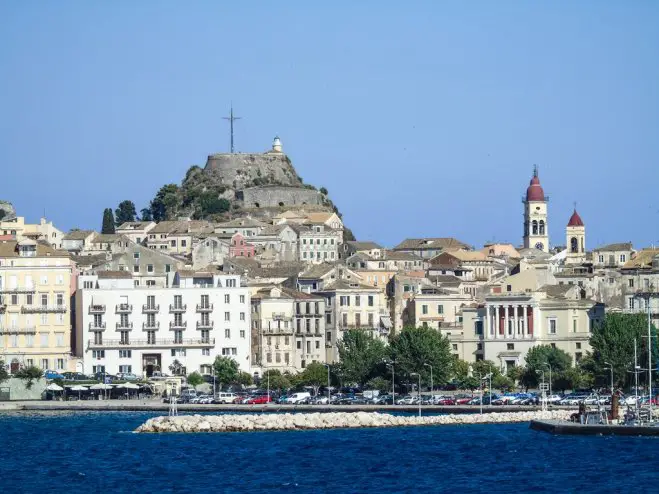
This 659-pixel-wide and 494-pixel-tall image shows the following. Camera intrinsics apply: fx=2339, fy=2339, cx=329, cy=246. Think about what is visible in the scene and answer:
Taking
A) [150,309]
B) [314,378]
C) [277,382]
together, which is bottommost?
[277,382]

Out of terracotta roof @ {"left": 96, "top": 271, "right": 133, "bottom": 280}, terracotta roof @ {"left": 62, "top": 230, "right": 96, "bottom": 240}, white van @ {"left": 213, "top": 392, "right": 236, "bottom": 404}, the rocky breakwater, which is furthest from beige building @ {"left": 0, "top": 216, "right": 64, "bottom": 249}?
the rocky breakwater

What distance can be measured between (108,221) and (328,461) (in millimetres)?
102430

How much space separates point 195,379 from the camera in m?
134

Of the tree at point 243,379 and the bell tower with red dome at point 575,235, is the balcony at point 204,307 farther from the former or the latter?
the bell tower with red dome at point 575,235

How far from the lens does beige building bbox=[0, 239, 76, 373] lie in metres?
135

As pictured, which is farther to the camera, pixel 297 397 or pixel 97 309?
pixel 97 309

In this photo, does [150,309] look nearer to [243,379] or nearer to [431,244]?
[243,379]

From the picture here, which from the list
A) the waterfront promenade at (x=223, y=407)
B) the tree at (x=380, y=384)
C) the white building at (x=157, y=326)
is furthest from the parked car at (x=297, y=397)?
the white building at (x=157, y=326)

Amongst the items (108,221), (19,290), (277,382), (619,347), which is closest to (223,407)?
(277,382)

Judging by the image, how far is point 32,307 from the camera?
443ft

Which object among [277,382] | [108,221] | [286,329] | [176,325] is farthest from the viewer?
[108,221]

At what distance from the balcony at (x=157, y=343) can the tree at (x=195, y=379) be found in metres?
1.86

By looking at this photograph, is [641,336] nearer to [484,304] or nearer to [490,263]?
[484,304]

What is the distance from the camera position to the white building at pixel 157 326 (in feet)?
442
